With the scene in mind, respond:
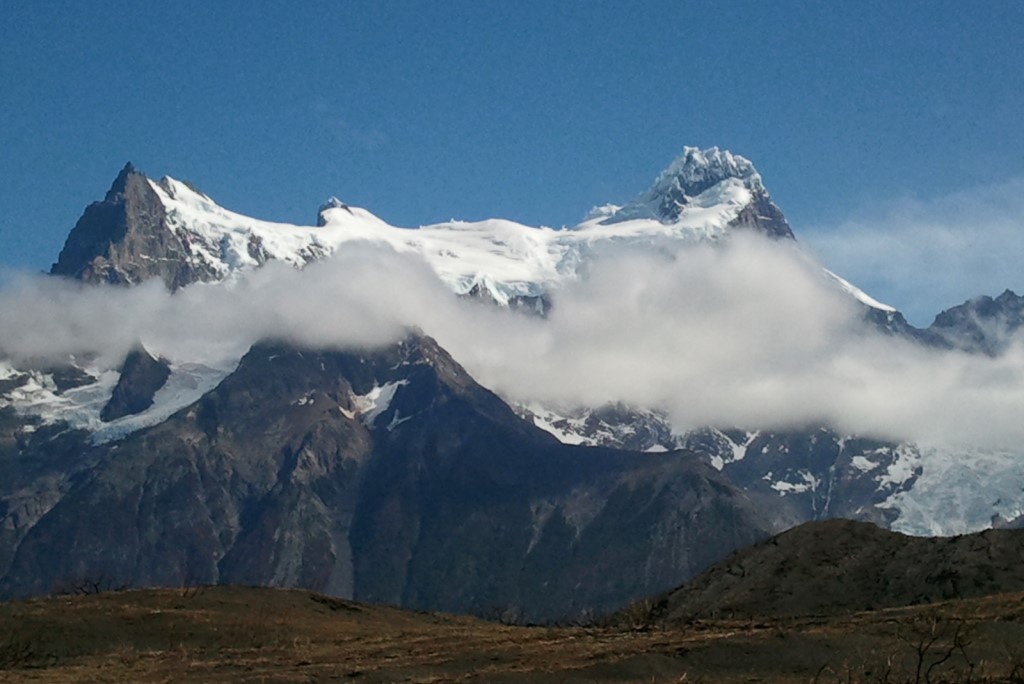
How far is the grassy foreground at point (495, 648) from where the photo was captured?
5056 centimetres

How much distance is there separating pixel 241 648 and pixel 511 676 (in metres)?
23.2

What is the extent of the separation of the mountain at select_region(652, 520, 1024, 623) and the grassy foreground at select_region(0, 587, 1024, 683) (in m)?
9.12

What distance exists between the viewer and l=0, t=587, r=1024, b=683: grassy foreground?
50.6 metres

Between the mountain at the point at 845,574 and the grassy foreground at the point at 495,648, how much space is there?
912 centimetres

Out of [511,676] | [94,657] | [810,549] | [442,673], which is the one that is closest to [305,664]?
[442,673]

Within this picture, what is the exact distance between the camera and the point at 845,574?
82.9 meters

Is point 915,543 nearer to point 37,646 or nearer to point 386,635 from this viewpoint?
point 386,635

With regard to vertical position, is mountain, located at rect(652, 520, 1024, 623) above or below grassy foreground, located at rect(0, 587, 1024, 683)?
above

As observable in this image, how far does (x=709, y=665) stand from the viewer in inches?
2052

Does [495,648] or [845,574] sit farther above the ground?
[845,574]

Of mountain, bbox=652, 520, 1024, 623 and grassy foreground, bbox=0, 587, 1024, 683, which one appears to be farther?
mountain, bbox=652, 520, 1024, 623

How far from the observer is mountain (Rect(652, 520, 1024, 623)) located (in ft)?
255

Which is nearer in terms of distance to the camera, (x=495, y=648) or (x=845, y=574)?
(x=495, y=648)

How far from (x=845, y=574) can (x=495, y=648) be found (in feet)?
98.4
